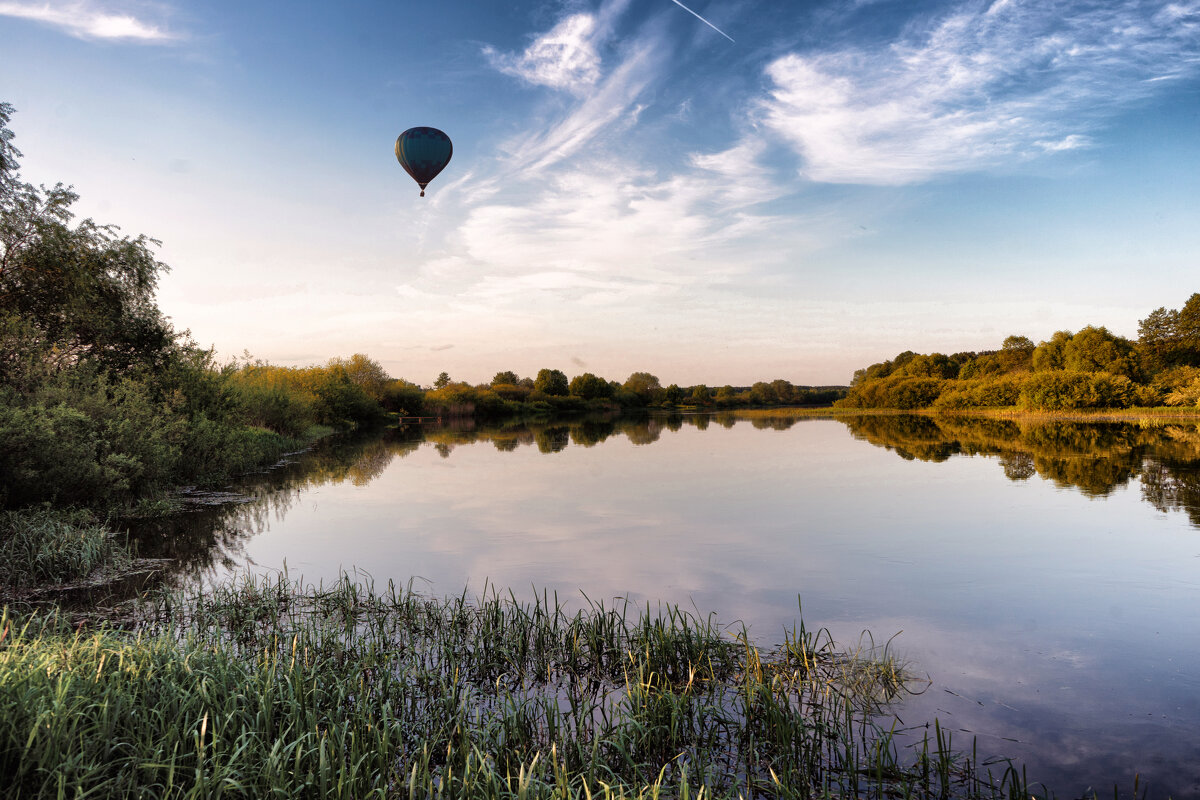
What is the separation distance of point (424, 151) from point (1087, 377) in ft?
190

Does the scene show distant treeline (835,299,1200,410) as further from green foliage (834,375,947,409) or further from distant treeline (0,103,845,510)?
distant treeline (0,103,845,510)

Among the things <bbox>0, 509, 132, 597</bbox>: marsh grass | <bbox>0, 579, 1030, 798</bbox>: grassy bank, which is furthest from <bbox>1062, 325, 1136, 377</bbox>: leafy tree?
<bbox>0, 509, 132, 597</bbox>: marsh grass

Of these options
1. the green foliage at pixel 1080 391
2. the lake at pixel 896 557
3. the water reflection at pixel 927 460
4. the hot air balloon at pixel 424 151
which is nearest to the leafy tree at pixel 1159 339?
the green foliage at pixel 1080 391

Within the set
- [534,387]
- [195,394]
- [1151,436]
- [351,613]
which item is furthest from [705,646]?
[534,387]

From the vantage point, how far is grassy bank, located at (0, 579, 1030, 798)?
11.8ft

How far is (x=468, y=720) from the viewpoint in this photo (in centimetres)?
495

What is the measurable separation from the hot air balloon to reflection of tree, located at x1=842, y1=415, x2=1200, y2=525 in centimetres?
1959

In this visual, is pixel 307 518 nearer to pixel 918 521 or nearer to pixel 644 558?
pixel 644 558

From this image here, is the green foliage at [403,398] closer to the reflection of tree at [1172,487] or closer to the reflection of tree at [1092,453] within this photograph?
the reflection of tree at [1092,453]

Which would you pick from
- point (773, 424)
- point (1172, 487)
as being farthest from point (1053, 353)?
point (1172, 487)

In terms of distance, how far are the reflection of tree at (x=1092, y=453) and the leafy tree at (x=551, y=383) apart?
81922 millimetres

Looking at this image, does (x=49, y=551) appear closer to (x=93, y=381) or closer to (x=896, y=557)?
(x=93, y=381)

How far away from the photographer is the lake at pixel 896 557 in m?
5.39

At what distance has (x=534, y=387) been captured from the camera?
400 ft
